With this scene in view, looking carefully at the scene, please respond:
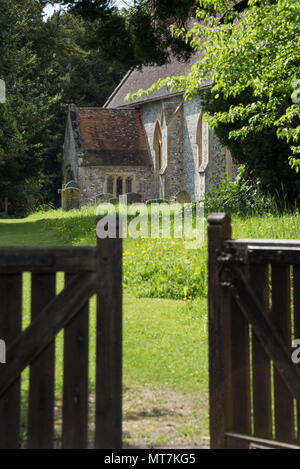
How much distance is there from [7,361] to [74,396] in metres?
0.38

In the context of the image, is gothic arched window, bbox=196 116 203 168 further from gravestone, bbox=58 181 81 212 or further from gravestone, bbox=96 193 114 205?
gravestone, bbox=58 181 81 212

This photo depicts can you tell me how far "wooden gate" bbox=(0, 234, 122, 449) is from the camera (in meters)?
3.08

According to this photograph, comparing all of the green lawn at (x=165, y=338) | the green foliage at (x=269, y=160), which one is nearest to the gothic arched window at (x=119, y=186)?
the green foliage at (x=269, y=160)

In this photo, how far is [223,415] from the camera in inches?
130

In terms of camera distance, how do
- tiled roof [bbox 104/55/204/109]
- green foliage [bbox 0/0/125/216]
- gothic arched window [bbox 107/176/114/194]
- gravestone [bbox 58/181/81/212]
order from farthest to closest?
gothic arched window [bbox 107/176/114/194]
tiled roof [bbox 104/55/204/109]
gravestone [bbox 58/181/81/212]
green foliage [bbox 0/0/125/216]

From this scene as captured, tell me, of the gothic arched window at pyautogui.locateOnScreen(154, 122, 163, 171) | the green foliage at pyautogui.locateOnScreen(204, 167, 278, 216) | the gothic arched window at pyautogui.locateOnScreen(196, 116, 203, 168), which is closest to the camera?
the green foliage at pyautogui.locateOnScreen(204, 167, 278, 216)

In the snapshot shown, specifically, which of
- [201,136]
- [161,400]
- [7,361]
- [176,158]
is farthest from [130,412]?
[176,158]

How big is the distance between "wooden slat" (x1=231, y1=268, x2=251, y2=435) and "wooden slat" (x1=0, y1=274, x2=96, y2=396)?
80cm

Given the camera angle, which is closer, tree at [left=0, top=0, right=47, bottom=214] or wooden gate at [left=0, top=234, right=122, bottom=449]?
wooden gate at [left=0, top=234, right=122, bottom=449]

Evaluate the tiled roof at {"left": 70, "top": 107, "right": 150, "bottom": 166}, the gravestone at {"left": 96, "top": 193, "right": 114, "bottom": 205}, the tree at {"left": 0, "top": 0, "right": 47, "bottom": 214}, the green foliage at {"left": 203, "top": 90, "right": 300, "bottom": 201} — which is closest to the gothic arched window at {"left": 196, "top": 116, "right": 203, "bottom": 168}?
the tiled roof at {"left": 70, "top": 107, "right": 150, "bottom": 166}

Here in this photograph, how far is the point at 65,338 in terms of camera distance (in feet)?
10.2

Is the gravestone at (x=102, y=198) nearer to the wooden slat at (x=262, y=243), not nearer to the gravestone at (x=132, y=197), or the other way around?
the gravestone at (x=132, y=197)

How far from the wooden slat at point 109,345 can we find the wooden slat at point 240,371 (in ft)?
2.06
